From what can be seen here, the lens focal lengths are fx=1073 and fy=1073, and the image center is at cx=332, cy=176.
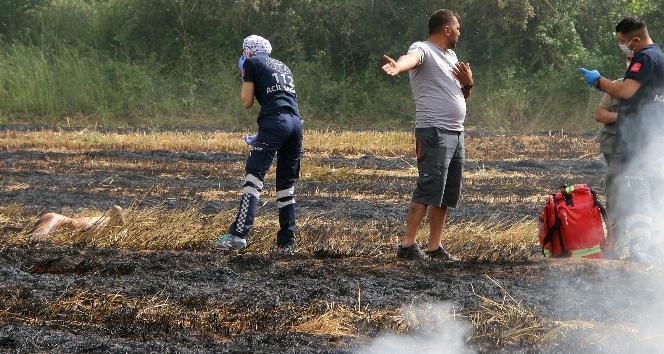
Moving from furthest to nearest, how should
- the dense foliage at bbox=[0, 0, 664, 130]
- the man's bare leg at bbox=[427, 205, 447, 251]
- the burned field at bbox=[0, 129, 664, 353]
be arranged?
the dense foliage at bbox=[0, 0, 664, 130], the man's bare leg at bbox=[427, 205, 447, 251], the burned field at bbox=[0, 129, 664, 353]

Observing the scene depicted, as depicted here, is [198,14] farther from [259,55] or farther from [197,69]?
[259,55]

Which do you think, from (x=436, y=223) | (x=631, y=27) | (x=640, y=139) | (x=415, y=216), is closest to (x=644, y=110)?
(x=640, y=139)

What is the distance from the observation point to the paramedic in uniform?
757 cm

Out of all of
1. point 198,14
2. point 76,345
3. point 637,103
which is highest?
point 198,14

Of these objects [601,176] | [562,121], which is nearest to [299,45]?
[562,121]

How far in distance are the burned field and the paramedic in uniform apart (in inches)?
8.3

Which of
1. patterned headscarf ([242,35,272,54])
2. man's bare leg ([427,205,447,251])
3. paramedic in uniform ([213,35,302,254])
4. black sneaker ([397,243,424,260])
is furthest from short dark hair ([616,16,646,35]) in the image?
patterned headscarf ([242,35,272,54])

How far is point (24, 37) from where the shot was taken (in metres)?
26.5

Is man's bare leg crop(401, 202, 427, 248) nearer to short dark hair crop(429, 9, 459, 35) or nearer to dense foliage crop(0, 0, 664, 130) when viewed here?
short dark hair crop(429, 9, 459, 35)

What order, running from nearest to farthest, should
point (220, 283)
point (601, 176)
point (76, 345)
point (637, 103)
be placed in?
1. point (76, 345)
2. point (220, 283)
3. point (637, 103)
4. point (601, 176)

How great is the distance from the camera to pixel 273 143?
7.63m

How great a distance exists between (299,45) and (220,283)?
19.8 m

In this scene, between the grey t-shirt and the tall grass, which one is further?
the tall grass

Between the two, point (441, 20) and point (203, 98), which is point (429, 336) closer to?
point (441, 20)
